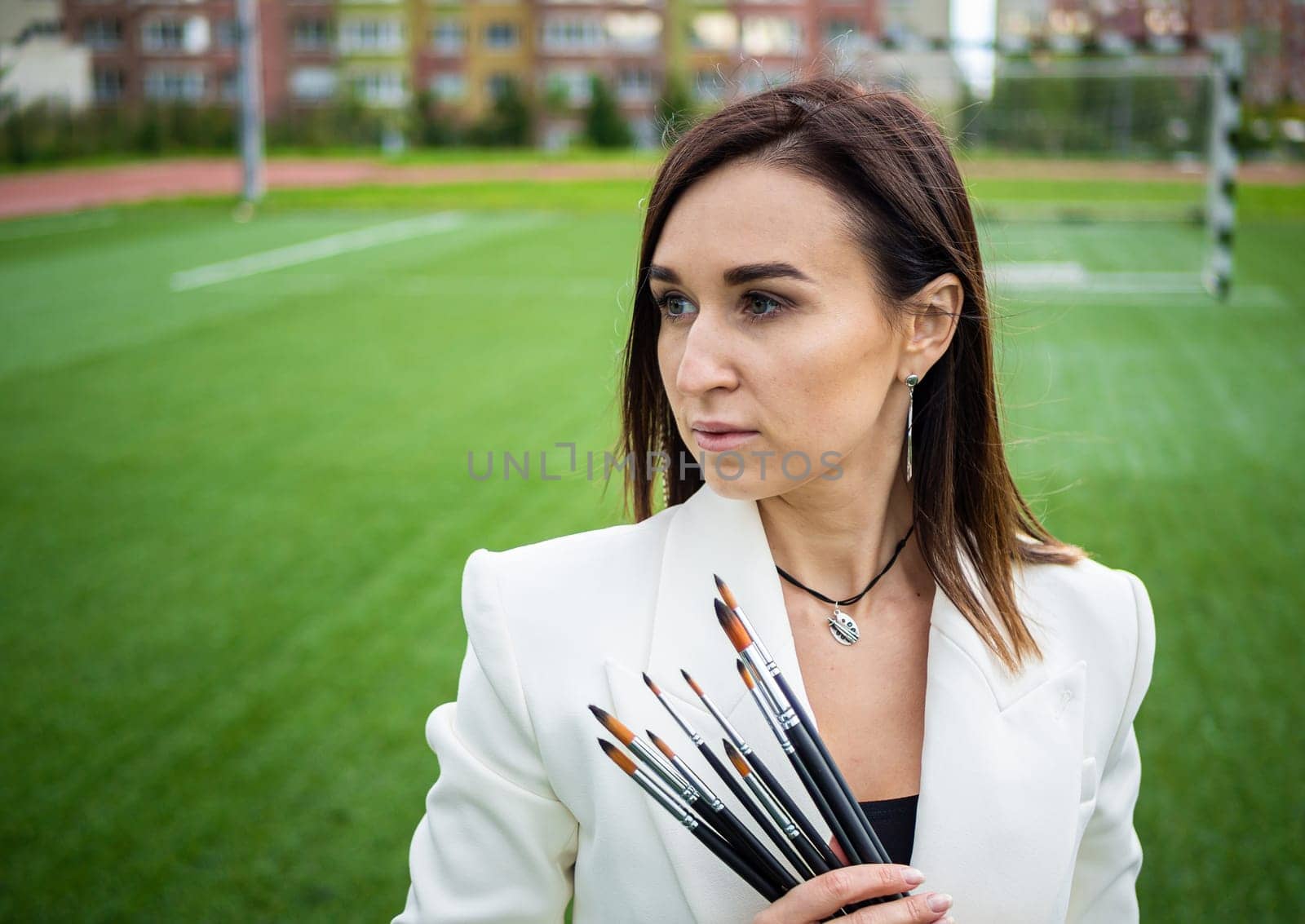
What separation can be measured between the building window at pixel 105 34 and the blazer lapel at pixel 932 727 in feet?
119

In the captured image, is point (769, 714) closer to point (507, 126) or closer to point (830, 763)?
A: point (830, 763)

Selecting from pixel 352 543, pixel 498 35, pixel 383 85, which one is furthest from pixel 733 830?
pixel 383 85

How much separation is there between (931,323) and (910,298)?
78 mm

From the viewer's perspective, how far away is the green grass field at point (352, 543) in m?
3.01

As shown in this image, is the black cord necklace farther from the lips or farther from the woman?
the lips

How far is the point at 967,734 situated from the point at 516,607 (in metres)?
0.49

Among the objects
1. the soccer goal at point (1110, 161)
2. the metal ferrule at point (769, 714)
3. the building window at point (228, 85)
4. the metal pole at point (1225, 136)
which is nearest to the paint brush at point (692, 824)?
the metal ferrule at point (769, 714)

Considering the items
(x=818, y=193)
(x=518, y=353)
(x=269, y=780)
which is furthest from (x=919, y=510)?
(x=518, y=353)

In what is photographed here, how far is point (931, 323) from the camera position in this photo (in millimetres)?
1411

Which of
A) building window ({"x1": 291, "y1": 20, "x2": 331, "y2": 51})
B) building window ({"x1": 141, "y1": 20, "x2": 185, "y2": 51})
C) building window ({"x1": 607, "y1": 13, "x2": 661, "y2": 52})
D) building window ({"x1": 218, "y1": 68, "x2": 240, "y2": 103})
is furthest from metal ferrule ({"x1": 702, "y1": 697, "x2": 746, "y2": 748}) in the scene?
building window ({"x1": 291, "y1": 20, "x2": 331, "y2": 51})

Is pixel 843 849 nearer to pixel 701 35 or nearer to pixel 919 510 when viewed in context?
pixel 919 510

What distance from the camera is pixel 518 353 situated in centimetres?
850

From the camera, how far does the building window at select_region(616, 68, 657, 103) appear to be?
45531mm

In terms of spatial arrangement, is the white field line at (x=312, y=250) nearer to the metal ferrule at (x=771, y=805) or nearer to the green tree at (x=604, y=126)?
the metal ferrule at (x=771, y=805)
